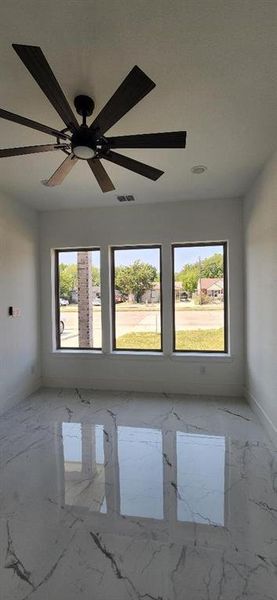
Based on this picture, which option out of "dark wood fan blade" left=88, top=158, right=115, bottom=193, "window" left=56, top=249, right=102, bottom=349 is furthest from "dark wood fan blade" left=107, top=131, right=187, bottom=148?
"window" left=56, top=249, right=102, bottom=349

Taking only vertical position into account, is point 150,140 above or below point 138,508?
above

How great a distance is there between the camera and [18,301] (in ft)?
13.7

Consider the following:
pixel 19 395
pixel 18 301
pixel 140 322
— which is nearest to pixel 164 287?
pixel 140 322

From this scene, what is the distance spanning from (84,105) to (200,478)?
9.54ft

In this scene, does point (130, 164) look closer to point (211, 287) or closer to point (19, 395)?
point (211, 287)

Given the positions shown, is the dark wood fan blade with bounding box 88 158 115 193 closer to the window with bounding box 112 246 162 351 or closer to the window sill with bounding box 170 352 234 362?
the window with bounding box 112 246 162 351

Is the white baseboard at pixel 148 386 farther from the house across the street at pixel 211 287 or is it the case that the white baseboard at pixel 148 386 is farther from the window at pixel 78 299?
the house across the street at pixel 211 287

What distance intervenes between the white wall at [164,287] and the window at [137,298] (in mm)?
172

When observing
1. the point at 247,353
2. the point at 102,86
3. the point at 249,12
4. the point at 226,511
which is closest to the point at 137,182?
the point at 102,86

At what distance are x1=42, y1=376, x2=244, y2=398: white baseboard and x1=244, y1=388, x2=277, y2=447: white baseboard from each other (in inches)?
11.3

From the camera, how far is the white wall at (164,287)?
4289 millimetres

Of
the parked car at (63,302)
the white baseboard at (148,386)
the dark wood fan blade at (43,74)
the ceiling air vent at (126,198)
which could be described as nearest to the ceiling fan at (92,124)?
the dark wood fan blade at (43,74)

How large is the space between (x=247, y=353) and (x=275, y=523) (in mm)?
2385

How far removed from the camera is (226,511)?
204 cm
